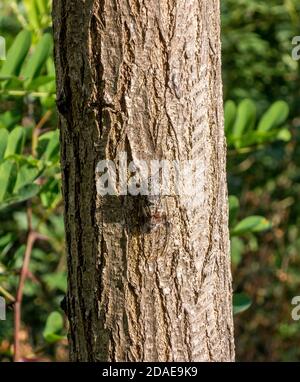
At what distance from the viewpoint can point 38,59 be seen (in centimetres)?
243

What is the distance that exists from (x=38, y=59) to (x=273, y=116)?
0.79 meters

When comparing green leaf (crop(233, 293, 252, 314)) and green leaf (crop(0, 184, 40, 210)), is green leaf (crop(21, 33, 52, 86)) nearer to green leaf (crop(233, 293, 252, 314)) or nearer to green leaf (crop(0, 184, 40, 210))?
green leaf (crop(0, 184, 40, 210))

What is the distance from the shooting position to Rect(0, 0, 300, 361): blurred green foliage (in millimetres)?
2404

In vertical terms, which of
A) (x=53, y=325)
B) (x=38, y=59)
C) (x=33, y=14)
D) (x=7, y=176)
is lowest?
(x=53, y=325)

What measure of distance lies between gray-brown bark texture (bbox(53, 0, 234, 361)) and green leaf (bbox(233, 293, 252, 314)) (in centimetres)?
68

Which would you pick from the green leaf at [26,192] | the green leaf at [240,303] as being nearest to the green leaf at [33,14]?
the green leaf at [26,192]

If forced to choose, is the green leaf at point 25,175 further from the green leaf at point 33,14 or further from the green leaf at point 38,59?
the green leaf at point 33,14

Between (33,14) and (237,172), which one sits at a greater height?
(33,14)

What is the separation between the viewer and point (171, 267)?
58.4 inches

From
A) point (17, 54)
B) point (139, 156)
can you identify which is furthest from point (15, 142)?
point (139, 156)
